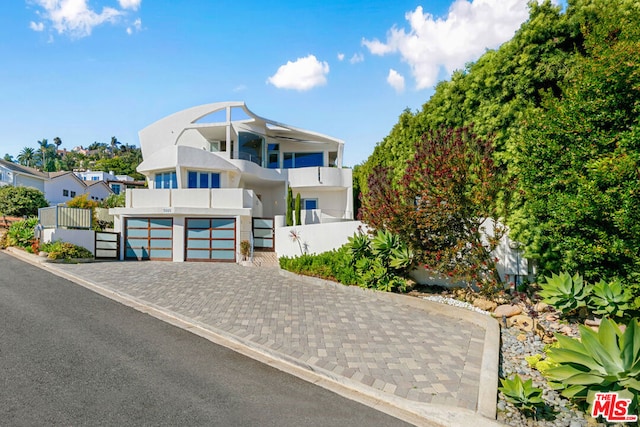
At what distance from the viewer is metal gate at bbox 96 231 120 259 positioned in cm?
1717

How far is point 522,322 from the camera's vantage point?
6.96 meters

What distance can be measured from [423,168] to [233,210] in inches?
439

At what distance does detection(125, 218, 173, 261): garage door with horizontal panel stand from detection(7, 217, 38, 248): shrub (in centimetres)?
473

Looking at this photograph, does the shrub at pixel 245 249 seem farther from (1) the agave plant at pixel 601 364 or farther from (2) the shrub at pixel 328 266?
(1) the agave plant at pixel 601 364

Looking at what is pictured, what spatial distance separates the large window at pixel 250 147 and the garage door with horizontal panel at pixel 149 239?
7224 mm

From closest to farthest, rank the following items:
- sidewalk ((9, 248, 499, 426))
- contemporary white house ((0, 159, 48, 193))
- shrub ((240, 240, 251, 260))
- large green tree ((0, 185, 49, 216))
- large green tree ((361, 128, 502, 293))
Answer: sidewalk ((9, 248, 499, 426)) → large green tree ((361, 128, 502, 293)) → shrub ((240, 240, 251, 260)) → large green tree ((0, 185, 49, 216)) → contemporary white house ((0, 159, 48, 193))

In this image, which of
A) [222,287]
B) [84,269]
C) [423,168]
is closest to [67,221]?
[84,269]

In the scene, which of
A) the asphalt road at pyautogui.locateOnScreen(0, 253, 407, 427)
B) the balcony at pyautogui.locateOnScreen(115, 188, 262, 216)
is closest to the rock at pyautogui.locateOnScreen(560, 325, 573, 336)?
the asphalt road at pyautogui.locateOnScreen(0, 253, 407, 427)

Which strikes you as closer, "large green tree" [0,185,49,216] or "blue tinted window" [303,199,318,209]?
"blue tinted window" [303,199,318,209]

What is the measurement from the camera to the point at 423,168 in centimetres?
872

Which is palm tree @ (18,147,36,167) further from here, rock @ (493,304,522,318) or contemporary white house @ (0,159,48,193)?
rock @ (493,304,522,318)

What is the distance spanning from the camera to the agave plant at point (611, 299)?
5.82 metres

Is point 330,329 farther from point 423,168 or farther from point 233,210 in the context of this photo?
point 233,210

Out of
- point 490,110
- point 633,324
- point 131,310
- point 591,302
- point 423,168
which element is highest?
point 490,110
